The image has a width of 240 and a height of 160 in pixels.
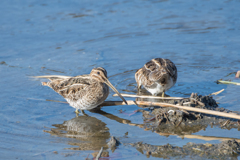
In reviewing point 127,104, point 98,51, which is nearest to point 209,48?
point 98,51

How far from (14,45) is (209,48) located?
5905 millimetres

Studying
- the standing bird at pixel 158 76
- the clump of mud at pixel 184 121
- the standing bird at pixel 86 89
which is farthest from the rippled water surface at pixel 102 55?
the standing bird at pixel 158 76

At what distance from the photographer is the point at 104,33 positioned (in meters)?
11.4

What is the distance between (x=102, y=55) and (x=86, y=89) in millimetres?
2937

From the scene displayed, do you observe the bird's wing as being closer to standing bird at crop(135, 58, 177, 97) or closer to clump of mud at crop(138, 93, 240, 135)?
standing bird at crop(135, 58, 177, 97)

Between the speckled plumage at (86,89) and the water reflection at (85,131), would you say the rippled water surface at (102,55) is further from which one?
the speckled plumage at (86,89)

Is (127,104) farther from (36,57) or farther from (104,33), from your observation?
(104,33)

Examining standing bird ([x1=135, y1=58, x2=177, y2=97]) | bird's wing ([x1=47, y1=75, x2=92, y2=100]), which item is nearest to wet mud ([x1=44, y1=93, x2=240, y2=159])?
bird's wing ([x1=47, y1=75, x2=92, y2=100])

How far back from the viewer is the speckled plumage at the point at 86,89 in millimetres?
6996

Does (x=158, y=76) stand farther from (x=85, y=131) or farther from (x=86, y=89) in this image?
(x=85, y=131)

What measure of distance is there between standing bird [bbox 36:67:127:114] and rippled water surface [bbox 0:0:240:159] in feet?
0.98

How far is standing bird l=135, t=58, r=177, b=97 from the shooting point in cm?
744

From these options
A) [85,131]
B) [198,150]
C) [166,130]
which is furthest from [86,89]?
[198,150]

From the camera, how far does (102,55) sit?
9969mm
